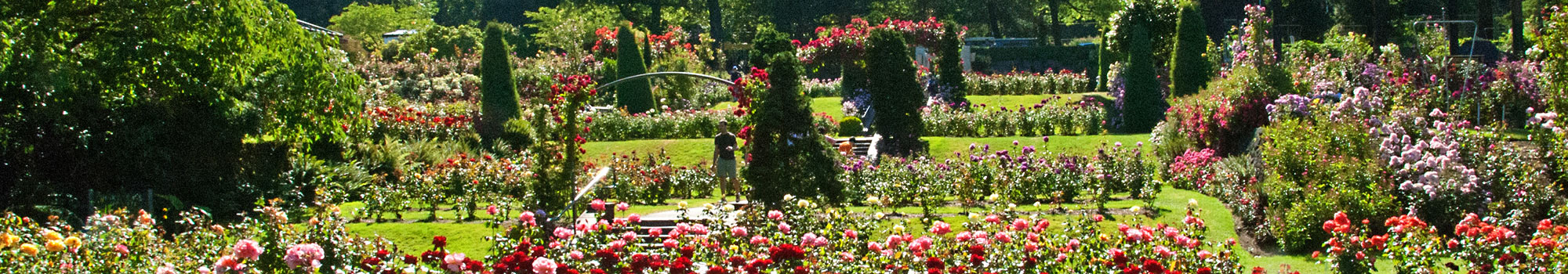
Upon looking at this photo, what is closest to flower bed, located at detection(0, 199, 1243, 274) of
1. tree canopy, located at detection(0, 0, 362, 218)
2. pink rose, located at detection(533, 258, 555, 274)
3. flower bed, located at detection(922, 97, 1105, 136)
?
pink rose, located at detection(533, 258, 555, 274)

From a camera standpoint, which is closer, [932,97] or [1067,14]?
[932,97]

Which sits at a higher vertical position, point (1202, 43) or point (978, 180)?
point (1202, 43)

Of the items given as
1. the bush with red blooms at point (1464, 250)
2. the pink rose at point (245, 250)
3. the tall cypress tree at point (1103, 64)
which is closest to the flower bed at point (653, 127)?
the tall cypress tree at point (1103, 64)

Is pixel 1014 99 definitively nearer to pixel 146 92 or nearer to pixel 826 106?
pixel 826 106

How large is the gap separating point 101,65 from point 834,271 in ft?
38.3

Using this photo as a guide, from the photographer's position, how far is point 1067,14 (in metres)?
56.1

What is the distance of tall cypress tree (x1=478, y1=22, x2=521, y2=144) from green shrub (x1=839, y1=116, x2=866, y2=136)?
6289mm

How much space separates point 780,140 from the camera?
12.5m

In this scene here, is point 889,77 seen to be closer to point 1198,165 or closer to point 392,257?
point 1198,165

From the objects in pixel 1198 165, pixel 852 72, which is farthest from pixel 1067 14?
pixel 1198 165

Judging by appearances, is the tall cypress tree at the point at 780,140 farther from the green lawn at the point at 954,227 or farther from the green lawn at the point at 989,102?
the green lawn at the point at 989,102

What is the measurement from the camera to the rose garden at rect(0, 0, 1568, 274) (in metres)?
7.71

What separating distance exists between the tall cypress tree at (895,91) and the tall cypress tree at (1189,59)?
19.2ft

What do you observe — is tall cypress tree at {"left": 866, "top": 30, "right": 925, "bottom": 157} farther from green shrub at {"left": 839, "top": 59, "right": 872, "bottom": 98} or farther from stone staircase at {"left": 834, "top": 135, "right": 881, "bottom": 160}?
green shrub at {"left": 839, "top": 59, "right": 872, "bottom": 98}
